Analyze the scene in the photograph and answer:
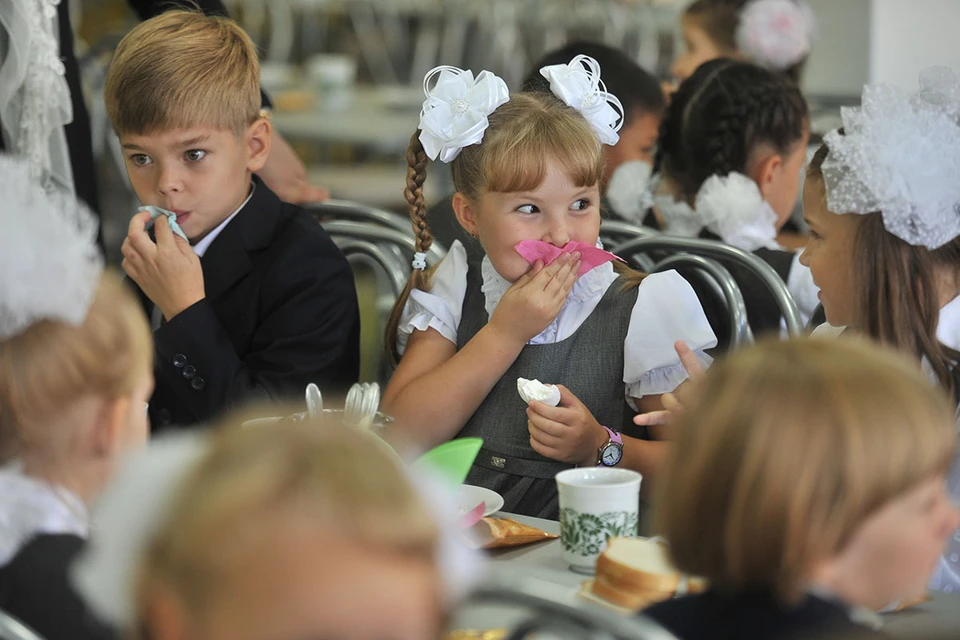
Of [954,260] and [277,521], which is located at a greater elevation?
[277,521]

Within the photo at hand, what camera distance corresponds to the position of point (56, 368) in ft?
3.87

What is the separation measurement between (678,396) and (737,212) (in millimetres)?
1095

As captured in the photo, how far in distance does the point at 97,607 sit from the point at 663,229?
2.47m

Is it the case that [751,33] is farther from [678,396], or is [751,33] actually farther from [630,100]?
[678,396]

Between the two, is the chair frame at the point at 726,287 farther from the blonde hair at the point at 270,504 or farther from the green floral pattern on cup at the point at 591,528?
the blonde hair at the point at 270,504

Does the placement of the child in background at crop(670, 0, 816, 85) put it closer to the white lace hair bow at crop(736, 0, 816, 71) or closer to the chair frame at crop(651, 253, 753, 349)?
the white lace hair bow at crop(736, 0, 816, 71)

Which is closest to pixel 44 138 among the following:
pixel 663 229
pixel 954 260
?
pixel 663 229

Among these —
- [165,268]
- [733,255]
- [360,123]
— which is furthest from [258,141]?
[360,123]

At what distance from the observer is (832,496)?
38.2 inches

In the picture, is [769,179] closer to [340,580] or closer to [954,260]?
[954,260]

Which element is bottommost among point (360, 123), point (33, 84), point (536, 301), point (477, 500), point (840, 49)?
point (360, 123)

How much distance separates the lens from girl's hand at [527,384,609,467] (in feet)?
5.80

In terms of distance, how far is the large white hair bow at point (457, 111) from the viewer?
6.69ft

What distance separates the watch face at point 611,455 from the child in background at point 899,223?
0.36 m
